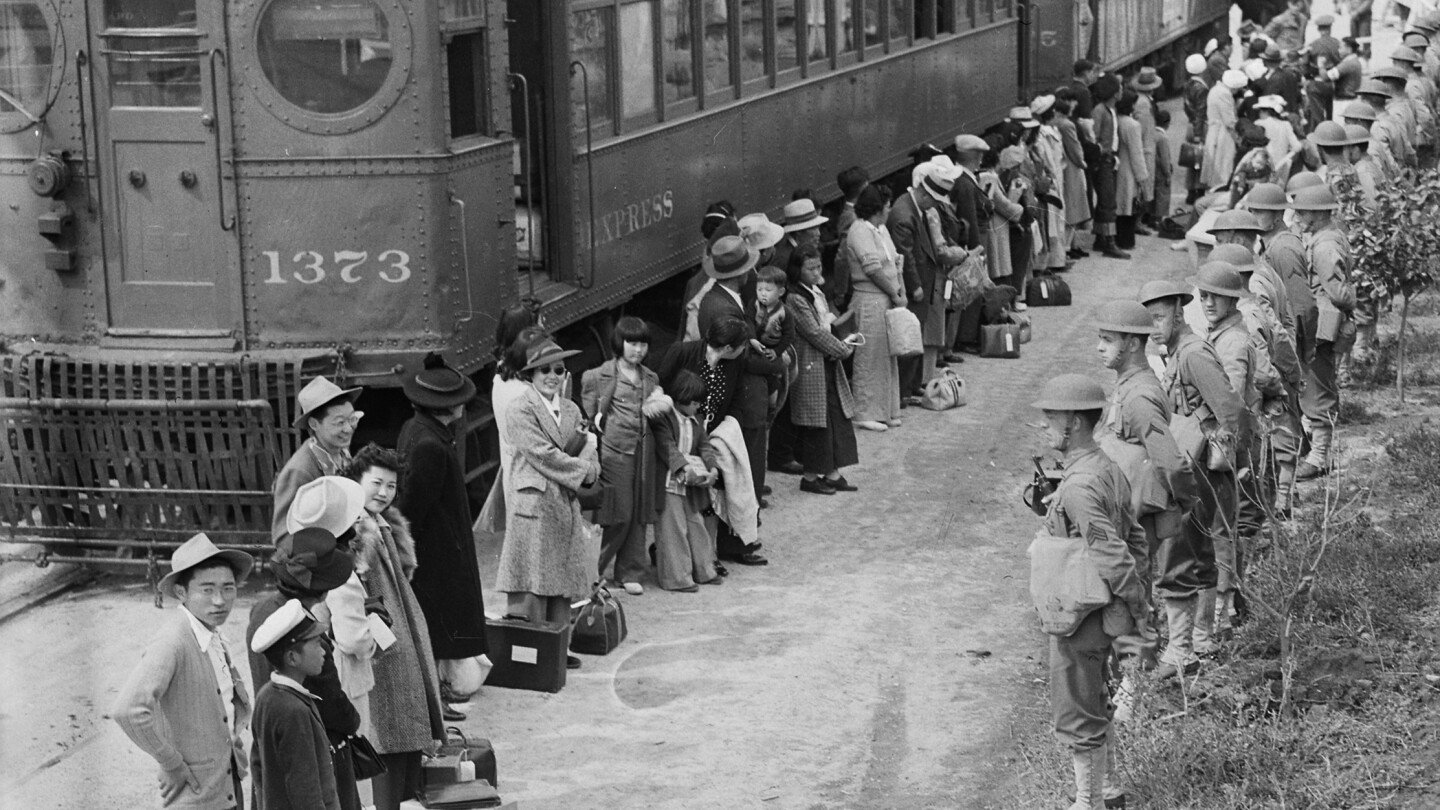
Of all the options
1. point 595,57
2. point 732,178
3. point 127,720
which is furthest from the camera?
point 732,178

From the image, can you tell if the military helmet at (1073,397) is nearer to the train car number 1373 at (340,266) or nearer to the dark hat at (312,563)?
the dark hat at (312,563)

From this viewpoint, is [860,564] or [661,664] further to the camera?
[860,564]

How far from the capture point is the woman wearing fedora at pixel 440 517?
7.52m

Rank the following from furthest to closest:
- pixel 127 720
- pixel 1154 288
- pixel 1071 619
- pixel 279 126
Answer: pixel 279 126, pixel 1154 288, pixel 1071 619, pixel 127 720

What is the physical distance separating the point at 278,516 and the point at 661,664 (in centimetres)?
222

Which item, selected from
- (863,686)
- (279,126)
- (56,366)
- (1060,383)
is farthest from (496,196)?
(1060,383)

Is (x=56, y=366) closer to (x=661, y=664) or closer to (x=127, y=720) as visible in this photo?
(x=661, y=664)

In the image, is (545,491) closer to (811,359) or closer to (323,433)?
(323,433)

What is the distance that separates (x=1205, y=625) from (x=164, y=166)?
4937 millimetres

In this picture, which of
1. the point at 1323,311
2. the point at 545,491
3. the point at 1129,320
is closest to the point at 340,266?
the point at 545,491

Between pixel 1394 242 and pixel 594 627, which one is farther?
pixel 1394 242

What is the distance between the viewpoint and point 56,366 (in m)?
9.16

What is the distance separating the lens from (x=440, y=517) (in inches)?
300

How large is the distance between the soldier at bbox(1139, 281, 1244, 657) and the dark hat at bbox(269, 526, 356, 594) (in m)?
3.63
